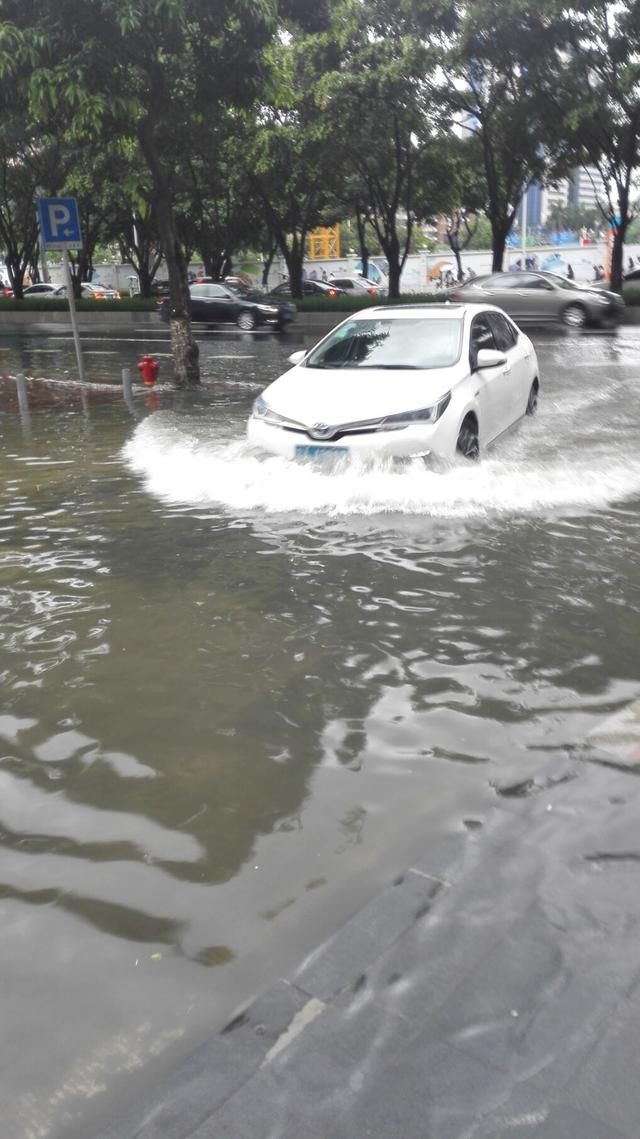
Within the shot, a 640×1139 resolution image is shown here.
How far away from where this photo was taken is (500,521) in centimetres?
681

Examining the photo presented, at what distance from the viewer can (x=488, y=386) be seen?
874cm

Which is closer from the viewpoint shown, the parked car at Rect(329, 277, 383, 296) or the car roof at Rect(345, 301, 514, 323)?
the car roof at Rect(345, 301, 514, 323)

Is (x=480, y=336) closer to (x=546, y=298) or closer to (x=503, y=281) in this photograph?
(x=546, y=298)

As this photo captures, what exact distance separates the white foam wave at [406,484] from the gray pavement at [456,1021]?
4.29m

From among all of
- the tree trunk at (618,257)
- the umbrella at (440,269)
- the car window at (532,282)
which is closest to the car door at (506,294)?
the car window at (532,282)

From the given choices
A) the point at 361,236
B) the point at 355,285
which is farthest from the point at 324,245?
the point at 361,236

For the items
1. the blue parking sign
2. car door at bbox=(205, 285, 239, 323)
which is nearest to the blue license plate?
the blue parking sign

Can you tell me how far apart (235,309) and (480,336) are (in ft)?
67.8

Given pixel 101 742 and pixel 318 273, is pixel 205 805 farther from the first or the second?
pixel 318 273

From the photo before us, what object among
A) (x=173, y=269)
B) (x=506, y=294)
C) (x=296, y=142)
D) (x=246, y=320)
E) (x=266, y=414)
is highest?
(x=296, y=142)

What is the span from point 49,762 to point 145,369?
1189cm

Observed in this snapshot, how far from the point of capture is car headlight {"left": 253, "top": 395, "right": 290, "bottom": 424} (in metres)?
8.05

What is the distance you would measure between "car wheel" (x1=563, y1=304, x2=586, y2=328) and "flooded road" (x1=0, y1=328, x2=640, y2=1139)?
58.5 ft

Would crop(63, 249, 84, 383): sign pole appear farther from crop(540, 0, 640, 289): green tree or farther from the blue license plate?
crop(540, 0, 640, 289): green tree
